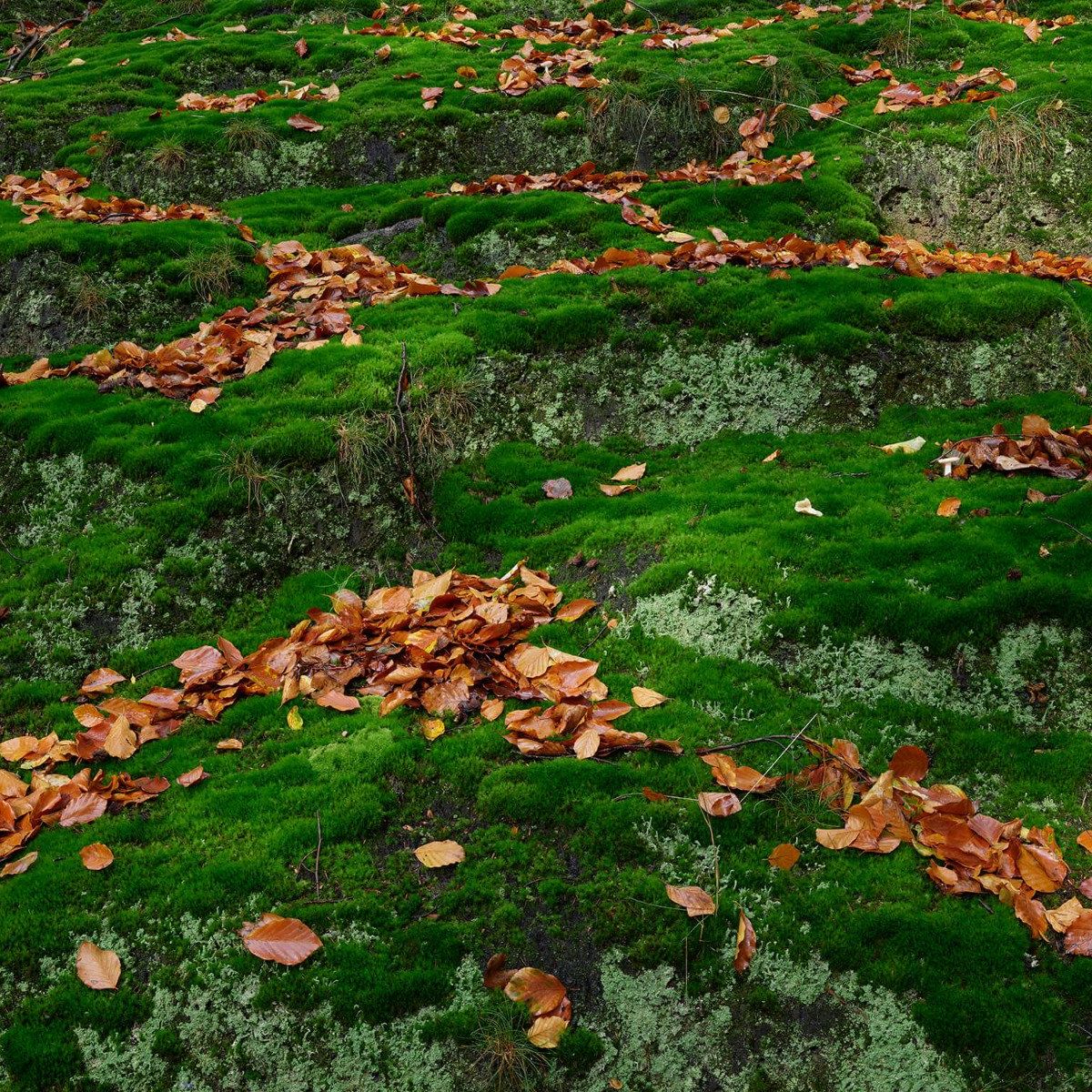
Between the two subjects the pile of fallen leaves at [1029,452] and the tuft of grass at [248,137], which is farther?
the tuft of grass at [248,137]

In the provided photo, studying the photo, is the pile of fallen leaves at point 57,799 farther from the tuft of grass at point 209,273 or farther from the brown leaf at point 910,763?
the tuft of grass at point 209,273

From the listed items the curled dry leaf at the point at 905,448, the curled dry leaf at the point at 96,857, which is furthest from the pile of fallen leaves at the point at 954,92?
the curled dry leaf at the point at 96,857

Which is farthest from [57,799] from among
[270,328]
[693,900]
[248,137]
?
[248,137]

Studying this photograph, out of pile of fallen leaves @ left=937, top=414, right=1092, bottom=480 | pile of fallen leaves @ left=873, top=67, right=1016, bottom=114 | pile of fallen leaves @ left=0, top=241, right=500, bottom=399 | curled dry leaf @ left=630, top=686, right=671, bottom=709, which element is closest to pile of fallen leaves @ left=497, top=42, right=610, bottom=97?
pile of fallen leaves @ left=873, top=67, right=1016, bottom=114

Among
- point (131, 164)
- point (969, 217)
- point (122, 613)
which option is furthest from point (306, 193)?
point (969, 217)

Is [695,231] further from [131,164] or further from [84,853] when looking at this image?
[84,853]

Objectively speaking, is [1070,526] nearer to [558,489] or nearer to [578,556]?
[578,556]

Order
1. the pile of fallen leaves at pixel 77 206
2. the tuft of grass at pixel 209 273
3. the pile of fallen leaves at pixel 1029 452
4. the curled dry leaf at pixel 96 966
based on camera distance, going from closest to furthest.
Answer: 1. the curled dry leaf at pixel 96 966
2. the pile of fallen leaves at pixel 1029 452
3. the tuft of grass at pixel 209 273
4. the pile of fallen leaves at pixel 77 206

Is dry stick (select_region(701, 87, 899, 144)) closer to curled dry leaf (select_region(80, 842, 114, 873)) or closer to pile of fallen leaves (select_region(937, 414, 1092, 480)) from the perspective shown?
pile of fallen leaves (select_region(937, 414, 1092, 480))
